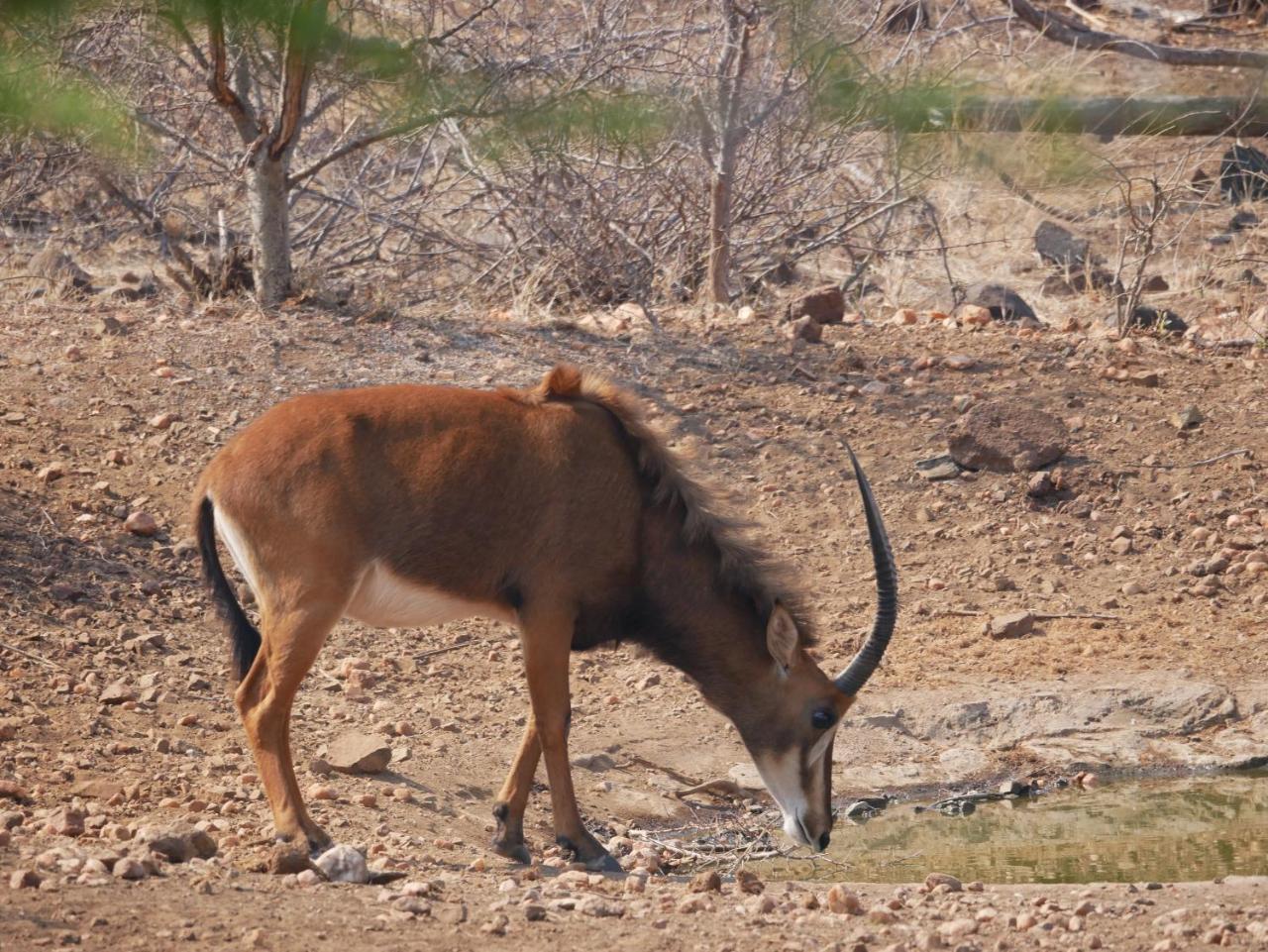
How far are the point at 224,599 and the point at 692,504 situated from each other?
191 cm

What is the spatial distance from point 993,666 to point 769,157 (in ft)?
18.5

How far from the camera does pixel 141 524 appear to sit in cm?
995

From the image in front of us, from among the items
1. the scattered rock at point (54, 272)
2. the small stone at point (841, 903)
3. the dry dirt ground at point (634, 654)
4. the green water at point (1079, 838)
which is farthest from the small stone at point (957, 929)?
the scattered rock at point (54, 272)

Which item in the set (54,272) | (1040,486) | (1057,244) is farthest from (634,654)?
(1057,244)

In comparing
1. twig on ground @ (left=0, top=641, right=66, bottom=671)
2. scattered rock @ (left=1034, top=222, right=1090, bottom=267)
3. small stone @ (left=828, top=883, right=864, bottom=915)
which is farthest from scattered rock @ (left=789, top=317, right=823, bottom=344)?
small stone @ (left=828, top=883, right=864, bottom=915)

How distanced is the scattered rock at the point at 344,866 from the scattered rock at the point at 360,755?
166 centimetres

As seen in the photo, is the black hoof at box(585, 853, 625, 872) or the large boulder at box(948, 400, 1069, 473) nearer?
the black hoof at box(585, 853, 625, 872)

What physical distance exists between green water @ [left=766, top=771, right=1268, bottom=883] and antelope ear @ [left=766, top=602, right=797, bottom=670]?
89cm

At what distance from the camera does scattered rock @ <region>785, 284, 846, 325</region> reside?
13.0m

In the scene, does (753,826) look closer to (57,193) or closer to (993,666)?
(993,666)

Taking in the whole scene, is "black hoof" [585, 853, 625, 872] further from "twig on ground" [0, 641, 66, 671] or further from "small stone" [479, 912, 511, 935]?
"twig on ground" [0, 641, 66, 671]

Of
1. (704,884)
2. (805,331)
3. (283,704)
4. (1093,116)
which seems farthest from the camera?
(805,331)

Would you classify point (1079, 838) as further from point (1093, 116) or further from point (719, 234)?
point (719, 234)

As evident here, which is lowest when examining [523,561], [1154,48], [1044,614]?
[1044,614]
